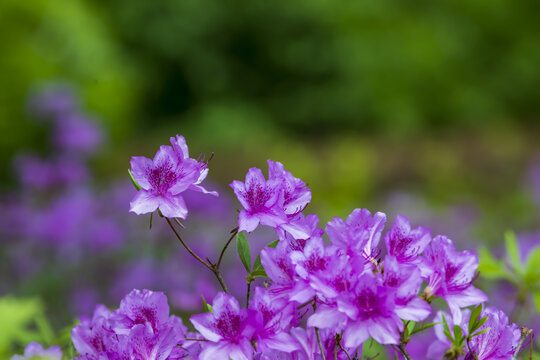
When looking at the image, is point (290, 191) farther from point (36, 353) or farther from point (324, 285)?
point (36, 353)

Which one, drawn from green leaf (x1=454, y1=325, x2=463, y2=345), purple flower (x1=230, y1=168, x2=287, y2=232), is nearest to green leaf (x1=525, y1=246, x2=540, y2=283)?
green leaf (x1=454, y1=325, x2=463, y2=345)

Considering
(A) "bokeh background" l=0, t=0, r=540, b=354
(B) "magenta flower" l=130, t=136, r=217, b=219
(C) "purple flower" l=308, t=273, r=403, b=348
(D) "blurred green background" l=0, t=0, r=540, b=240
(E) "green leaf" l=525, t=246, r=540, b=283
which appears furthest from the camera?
(D) "blurred green background" l=0, t=0, r=540, b=240

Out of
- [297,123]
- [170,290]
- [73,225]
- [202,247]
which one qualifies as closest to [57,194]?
[73,225]

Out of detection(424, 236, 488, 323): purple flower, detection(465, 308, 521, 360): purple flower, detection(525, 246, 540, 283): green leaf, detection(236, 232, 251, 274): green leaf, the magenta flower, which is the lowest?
detection(465, 308, 521, 360): purple flower

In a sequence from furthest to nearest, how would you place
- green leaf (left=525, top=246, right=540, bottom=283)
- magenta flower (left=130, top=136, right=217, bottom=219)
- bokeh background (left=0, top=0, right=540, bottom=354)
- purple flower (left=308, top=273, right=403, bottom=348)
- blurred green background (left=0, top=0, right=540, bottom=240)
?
blurred green background (left=0, top=0, right=540, bottom=240), bokeh background (left=0, top=0, right=540, bottom=354), green leaf (left=525, top=246, right=540, bottom=283), magenta flower (left=130, top=136, right=217, bottom=219), purple flower (left=308, top=273, right=403, bottom=348)

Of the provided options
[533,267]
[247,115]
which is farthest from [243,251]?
[247,115]

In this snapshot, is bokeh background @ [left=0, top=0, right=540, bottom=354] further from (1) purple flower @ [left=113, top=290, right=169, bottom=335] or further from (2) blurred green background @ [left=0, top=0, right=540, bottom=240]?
(1) purple flower @ [left=113, top=290, right=169, bottom=335]
